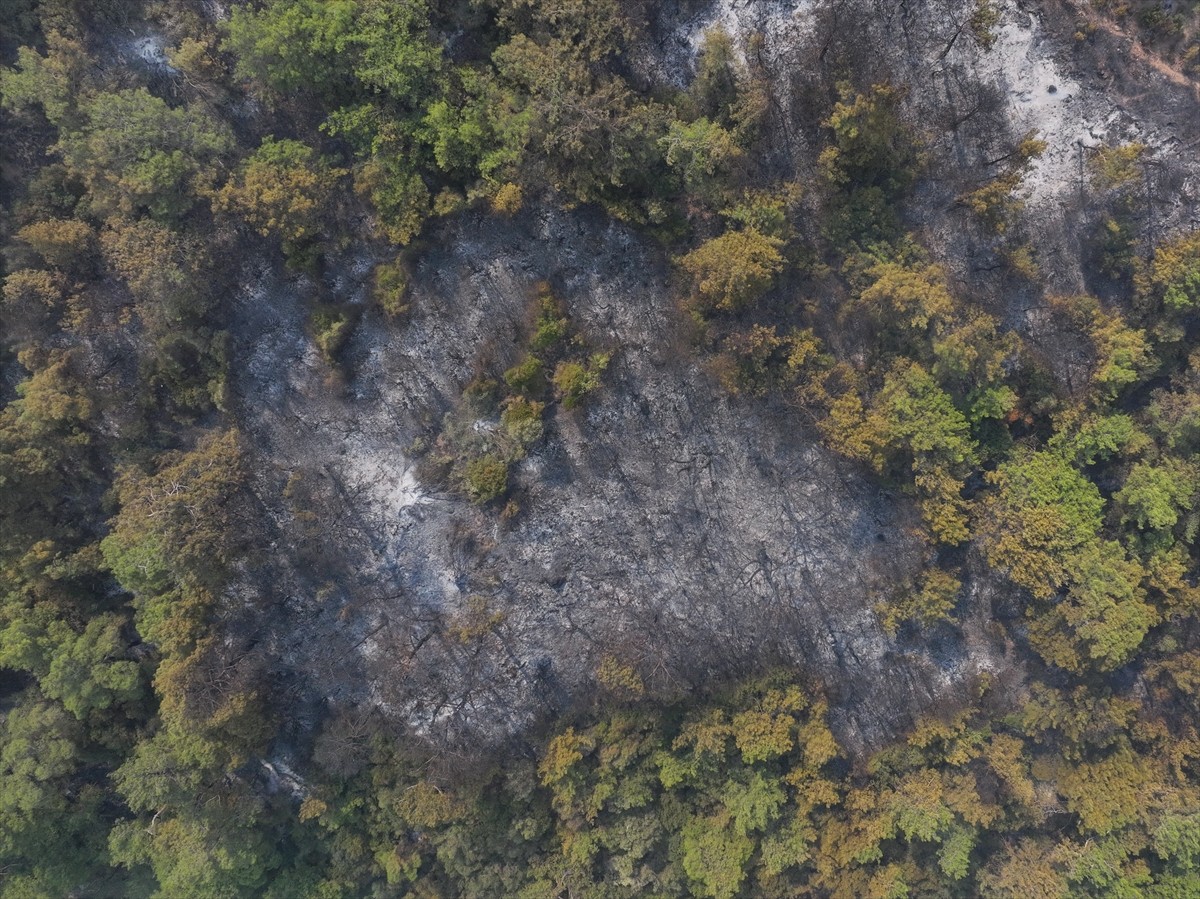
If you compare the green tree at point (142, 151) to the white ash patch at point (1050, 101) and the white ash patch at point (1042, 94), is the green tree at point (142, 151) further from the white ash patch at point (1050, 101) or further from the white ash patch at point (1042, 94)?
the white ash patch at point (1050, 101)

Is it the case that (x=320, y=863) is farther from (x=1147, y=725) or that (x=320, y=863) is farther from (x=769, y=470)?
(x=1147, y=725)

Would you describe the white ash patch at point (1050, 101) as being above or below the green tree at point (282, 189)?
above

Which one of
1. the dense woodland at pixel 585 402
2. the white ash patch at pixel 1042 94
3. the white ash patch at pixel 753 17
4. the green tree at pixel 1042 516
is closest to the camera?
the white ash patch at pixel 1042 94

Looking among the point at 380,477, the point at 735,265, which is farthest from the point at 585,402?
the point at 380,477

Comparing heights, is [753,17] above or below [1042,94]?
above

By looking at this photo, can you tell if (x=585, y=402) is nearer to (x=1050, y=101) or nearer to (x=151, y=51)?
(x=1050, y=101)

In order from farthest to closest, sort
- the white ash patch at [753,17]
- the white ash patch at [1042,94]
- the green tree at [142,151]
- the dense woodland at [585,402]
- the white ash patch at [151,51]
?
1. the white ash patch at [151,51]
2. the dense woodland at [585,402]
3. the green tree at [142,151]
4. the white ash patch at [753,17]
5. the white ash patch at [1042,94]

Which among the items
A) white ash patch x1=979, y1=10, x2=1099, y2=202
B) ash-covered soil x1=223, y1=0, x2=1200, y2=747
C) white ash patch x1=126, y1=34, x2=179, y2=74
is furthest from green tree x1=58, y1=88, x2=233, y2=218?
white ash patch x1=979, y1=10, x2=1099, y2=202

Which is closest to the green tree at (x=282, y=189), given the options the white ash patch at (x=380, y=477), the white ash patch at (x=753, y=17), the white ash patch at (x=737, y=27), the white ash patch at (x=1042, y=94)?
the white ash patch at (x=380, y=477)
